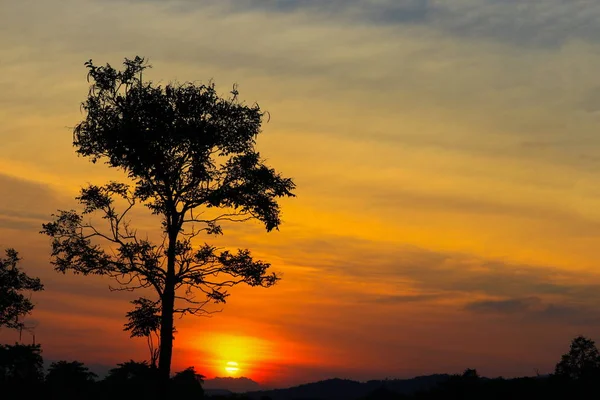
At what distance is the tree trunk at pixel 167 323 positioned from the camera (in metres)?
49.8

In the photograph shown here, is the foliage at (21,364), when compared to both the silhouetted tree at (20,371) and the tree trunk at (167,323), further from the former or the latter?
the tree trunk at (167,323)

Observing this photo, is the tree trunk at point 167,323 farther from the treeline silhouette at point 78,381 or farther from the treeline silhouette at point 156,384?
the treeline silhouette at point 78,381

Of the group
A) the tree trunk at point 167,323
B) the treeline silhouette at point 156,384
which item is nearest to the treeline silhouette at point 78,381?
the treeline silhouette at point 156,384

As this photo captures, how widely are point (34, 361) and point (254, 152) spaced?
31752 millimetres

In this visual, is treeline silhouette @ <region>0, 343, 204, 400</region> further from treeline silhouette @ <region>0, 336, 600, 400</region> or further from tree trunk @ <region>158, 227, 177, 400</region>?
tree trunk @ <region>158, 227, 177, 400</region>

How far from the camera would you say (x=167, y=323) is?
5012 centimetres

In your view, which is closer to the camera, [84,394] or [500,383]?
[500,383]

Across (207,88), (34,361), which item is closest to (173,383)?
(34,361)

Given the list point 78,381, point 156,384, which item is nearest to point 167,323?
point 156,384

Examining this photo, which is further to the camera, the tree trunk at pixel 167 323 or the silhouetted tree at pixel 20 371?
the silhouetted tree at pixel 20 371

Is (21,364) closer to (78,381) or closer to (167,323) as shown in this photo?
(78,381)

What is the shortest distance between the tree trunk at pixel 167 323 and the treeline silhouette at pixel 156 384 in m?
0.68

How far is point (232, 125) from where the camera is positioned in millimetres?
52125

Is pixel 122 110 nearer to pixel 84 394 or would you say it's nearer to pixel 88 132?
pixel 88 132
